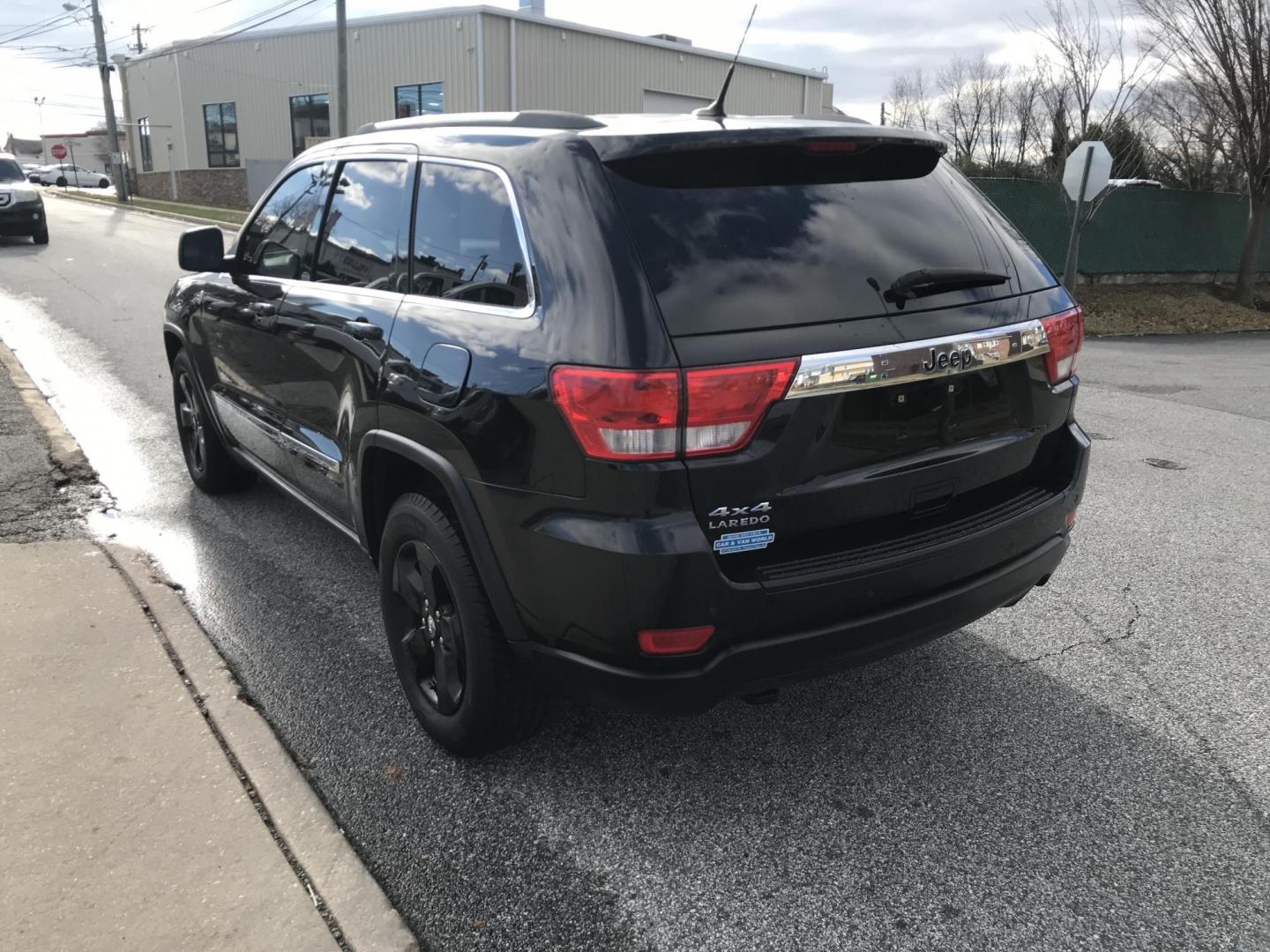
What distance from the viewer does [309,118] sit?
3719 centimetres

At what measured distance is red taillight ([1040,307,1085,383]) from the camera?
2.99 m

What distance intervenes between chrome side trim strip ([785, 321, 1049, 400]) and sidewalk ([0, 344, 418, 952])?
5.38 feet

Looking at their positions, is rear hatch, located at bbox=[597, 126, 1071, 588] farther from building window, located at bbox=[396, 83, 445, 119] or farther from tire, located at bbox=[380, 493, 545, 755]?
building window, located at bbox=[396, 83, 445, 119]

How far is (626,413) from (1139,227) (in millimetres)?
19918

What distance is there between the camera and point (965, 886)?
251 cm

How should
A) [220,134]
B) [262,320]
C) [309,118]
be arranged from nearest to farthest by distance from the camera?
[262,320] → [309,118] → [220,134]

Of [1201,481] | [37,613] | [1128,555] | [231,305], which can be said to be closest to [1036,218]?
[1201,481]

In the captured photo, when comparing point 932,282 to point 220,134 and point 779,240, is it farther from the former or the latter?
point 220,134

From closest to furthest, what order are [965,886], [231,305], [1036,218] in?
1. [965,886]
2. [231,305]
3. [1036,218]

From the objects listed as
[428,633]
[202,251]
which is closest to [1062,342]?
[428,633]

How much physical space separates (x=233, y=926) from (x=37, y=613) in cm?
218

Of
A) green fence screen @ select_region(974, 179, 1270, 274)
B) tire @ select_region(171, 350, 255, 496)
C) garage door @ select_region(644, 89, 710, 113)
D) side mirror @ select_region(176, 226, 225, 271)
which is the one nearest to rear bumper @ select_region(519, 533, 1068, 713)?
side mirror @ select_region(176, 226, 225, 271)

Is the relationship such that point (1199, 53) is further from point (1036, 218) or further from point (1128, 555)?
point (1128, 555)

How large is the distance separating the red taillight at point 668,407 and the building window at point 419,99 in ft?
101
